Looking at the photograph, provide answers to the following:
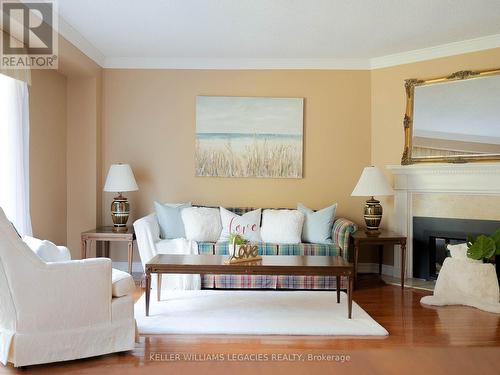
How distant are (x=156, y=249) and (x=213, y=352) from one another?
6.01 feet

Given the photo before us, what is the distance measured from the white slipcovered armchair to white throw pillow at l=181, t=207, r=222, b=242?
1913 millimetres

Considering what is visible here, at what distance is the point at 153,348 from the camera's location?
2.94 m

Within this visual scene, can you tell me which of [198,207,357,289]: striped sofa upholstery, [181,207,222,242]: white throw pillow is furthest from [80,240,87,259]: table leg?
[198,207,357,289]: striped sofa upholstery

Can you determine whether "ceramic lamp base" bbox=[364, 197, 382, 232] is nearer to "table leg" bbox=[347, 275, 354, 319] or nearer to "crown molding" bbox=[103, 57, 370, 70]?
"table leg" bbox=[347, 275, 354, 319]

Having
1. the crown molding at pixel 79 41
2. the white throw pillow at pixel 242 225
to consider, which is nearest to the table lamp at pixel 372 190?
the white throw pillow at pixel 242 225

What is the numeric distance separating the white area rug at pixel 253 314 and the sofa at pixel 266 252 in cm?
9

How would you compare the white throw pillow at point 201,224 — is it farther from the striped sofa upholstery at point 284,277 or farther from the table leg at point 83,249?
the table leg at point 83,249

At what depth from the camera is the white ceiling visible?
3775 millimetres

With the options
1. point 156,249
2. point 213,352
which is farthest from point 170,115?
point 213,352

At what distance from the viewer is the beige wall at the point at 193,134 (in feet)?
17.7

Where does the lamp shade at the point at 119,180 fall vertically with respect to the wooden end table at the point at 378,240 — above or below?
above

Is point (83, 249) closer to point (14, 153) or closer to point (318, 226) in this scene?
point (14, 153)

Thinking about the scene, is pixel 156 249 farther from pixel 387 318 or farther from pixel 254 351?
pixel 387 318

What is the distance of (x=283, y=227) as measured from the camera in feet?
15.6
